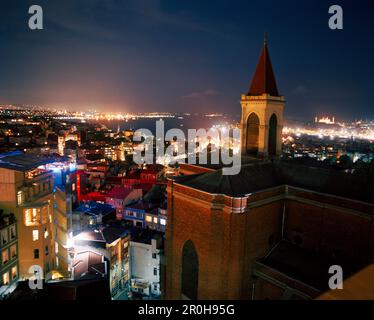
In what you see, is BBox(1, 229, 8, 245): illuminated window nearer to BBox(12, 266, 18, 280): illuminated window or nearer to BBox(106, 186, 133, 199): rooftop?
BBox(12, 266, 18, 280): illuminated window

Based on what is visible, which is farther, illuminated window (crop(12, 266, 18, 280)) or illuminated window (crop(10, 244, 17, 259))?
illuminated window (crop(12, 266, 18, 280))

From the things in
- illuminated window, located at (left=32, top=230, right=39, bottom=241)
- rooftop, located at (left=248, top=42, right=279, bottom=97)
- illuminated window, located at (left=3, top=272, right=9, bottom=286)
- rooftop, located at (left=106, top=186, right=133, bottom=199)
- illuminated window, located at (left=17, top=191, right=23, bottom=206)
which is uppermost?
rooftop, located at (left=248, top=42, right=279, bottom=97)

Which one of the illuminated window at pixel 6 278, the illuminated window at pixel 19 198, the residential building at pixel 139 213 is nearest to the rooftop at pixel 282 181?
the illuminated window at pixel 19 198

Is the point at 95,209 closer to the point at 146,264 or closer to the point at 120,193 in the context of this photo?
the point at 120,193

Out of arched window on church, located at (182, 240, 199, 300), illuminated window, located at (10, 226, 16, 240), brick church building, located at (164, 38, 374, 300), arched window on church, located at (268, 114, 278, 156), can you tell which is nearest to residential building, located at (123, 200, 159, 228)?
illuminated window, located at (10, 226, 16, 240)
